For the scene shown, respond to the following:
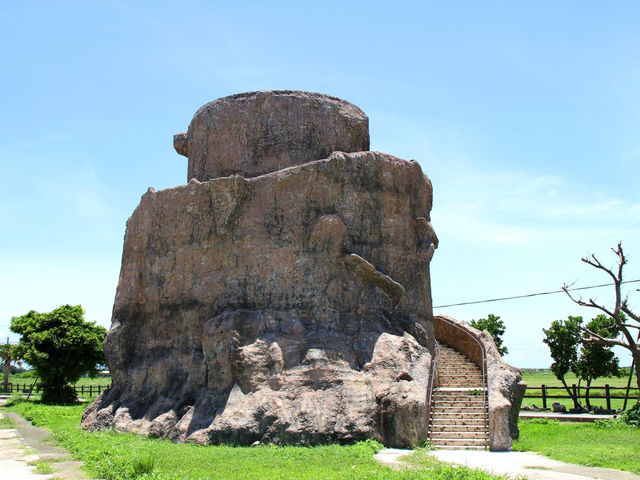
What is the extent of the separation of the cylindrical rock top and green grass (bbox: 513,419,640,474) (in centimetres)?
809

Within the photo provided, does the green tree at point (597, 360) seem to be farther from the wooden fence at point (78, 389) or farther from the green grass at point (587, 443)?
the wooden fence at point (78, 389)

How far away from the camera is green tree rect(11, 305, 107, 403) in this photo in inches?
1147

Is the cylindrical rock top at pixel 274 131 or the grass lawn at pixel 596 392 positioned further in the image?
the grass lawn at pixel 596 392

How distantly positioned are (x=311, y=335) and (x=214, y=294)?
251 centimetres

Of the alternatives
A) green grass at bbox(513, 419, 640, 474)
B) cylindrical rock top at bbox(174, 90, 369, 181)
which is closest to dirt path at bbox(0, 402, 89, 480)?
cylindrical rock top at bbox(174, 90, 369, 181)

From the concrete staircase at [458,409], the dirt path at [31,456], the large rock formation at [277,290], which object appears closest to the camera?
the dirt path at [31,456]

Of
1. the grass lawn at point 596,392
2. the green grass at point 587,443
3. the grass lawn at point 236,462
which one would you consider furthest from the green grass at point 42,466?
the grass lawn at point 596,392

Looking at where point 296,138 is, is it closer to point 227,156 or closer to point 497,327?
point 227,156

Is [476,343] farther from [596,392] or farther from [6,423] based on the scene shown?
[596,392]

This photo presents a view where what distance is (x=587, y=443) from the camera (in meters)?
14.2

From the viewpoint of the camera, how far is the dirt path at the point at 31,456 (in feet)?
33.9

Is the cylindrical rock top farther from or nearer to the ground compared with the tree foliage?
Answer: farther from the ground

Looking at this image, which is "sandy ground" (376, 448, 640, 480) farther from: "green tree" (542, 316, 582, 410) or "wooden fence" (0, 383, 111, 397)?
"wooden fence" (0, 383, 111, 397)

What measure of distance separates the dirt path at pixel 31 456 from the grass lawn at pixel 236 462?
0.26m
